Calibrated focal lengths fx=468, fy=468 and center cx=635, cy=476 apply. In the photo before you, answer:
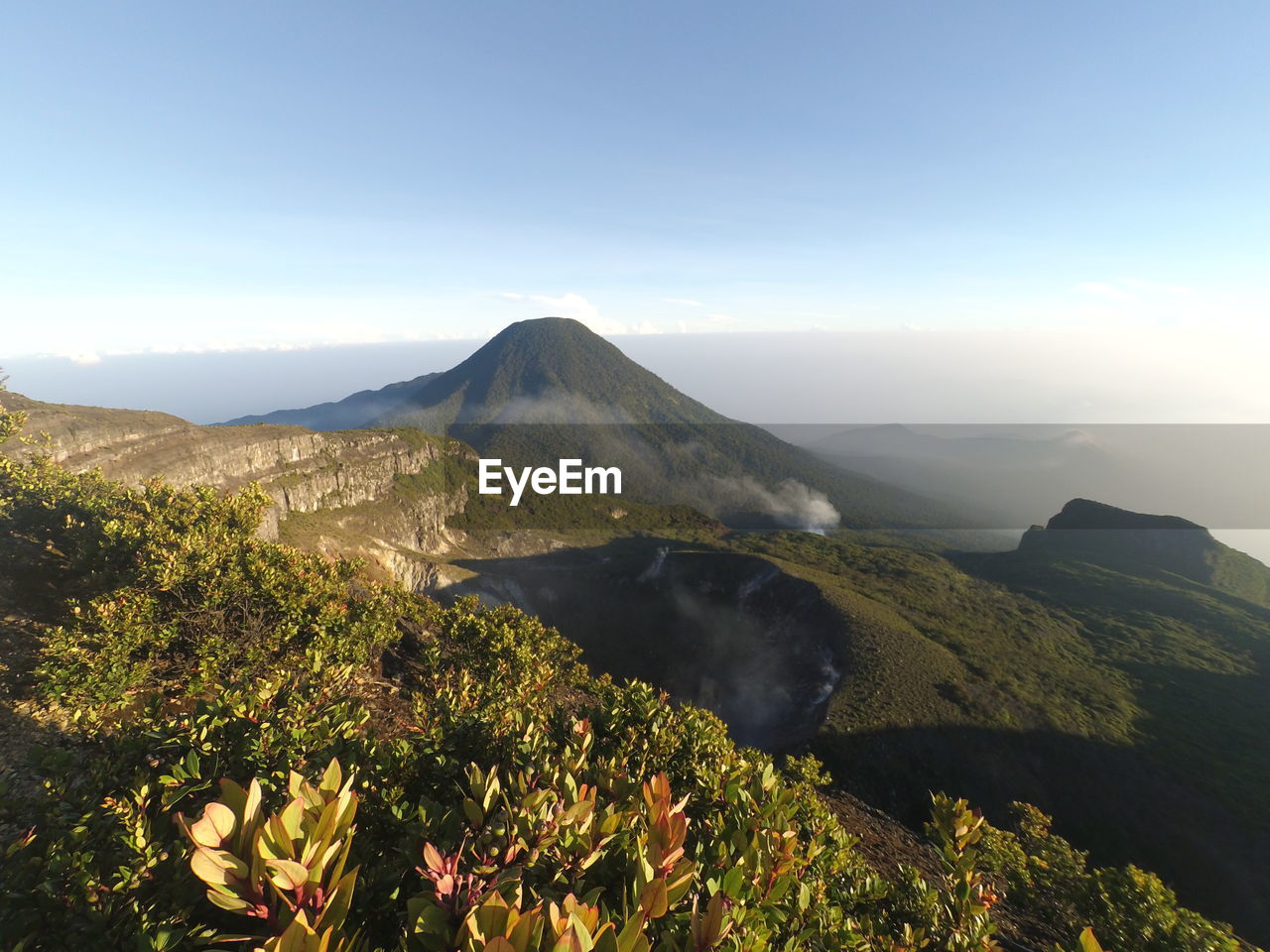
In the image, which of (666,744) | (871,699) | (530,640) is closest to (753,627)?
(871,699)

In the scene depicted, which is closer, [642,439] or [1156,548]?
[1156,548]

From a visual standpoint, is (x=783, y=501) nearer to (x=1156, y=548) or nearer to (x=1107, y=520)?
(x=1107, y=520)

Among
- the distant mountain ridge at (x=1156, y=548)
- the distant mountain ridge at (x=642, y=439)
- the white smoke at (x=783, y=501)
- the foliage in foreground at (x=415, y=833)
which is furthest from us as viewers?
the distant mountain ridge at (x=642, y=439)

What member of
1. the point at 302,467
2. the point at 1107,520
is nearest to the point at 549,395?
the point at 302,467

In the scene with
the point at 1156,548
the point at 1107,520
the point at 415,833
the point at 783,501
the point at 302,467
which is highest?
the point at 415,833

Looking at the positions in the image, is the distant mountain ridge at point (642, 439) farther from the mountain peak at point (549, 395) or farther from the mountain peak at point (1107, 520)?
the mountain peak at point (1107, 520)

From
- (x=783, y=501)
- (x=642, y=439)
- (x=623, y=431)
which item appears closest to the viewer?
(x=783, y=501)

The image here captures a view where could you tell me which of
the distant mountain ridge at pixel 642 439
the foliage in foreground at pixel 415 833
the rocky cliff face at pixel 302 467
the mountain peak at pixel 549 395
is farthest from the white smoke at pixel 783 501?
the foliage in foreground at pixel 415 833
